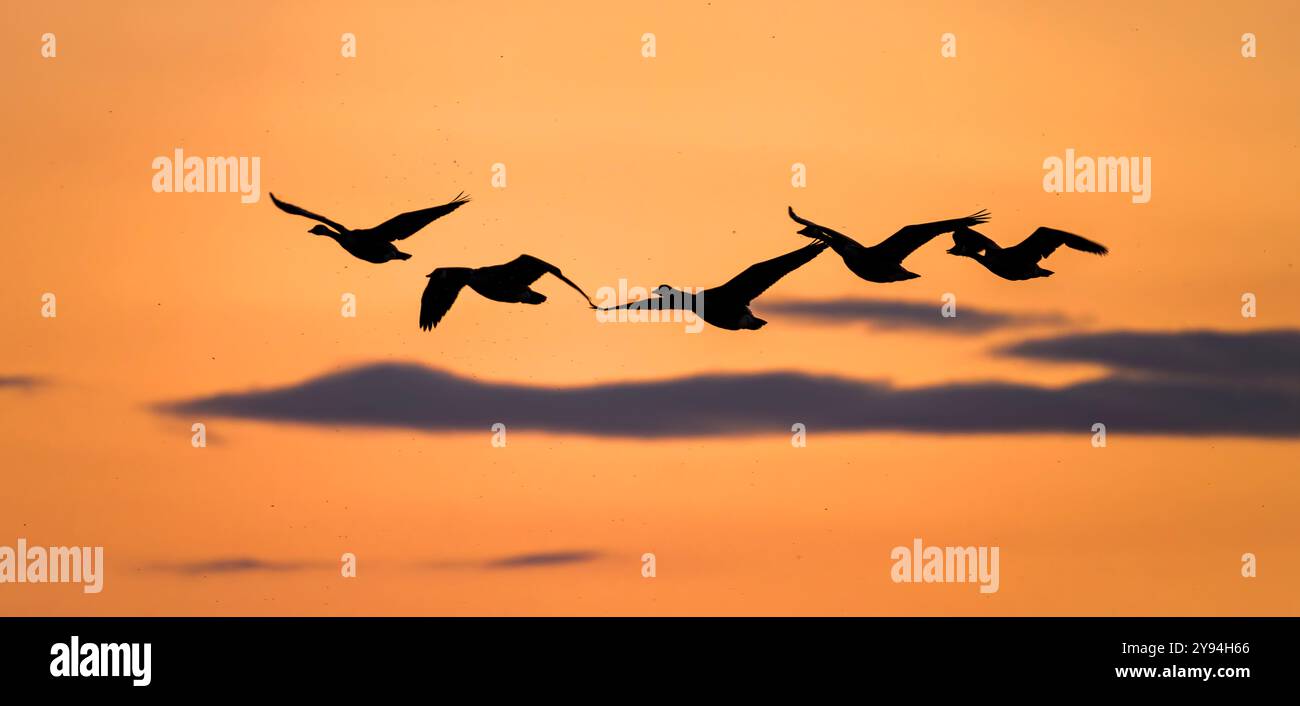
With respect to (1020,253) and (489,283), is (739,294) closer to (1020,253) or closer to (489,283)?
(489,283)

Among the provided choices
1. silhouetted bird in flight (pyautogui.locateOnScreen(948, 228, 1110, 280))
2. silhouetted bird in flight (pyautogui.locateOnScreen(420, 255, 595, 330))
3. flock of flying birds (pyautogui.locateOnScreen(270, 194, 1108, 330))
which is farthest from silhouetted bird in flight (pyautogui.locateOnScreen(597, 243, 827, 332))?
silhouetted bird in flight (pyautogui.locateOnScreen(948, 228, 1110, 280))

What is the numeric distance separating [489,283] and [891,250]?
602cm

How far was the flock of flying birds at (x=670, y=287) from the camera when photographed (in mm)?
21062

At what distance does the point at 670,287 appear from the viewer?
20547 millimetres

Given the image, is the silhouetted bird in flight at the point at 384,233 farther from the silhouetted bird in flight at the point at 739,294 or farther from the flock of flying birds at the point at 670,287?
the silhouetted bird in flight at the point at 739,294

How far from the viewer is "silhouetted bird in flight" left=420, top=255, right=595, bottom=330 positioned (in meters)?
21.2

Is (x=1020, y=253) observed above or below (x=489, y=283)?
above

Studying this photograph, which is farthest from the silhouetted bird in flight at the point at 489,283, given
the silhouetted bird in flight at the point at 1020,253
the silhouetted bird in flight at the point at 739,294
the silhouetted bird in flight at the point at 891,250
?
the silhouetted bird in flight at the point at 1020,253
